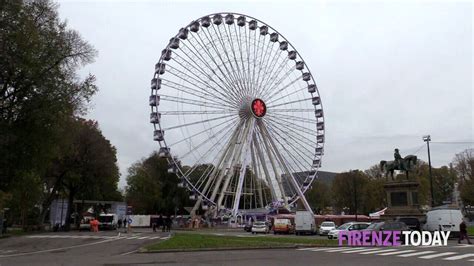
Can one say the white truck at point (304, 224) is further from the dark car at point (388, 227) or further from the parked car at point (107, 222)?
the parked car at point (107, 222)

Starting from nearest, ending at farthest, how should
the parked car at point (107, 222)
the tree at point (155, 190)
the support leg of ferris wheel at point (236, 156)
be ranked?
the support leg of ferris wheel at point (236, 156) → the parked car at point (107, 222) → the tree at point (155, 190)

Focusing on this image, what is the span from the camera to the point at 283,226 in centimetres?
5238

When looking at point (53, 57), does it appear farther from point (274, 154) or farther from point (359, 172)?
point (359, 172)


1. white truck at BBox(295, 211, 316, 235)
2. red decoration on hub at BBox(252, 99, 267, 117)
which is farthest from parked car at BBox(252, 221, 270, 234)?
red decoration on hub at BBox(252, 99, 267, 117)

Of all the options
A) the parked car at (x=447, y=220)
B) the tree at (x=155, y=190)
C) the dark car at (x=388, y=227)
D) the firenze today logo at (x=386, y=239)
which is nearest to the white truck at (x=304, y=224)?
the parked car at (x=447, y=220)

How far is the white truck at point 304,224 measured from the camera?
157ft

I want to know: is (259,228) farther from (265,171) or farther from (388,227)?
(388,227)

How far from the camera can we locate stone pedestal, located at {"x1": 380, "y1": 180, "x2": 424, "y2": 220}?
41.3 meters

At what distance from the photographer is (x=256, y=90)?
53.4m

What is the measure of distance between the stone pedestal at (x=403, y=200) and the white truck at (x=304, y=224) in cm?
800

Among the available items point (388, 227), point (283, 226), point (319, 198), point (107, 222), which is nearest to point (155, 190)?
point (107, 222)

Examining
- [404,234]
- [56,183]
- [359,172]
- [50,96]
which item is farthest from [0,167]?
[359,172]

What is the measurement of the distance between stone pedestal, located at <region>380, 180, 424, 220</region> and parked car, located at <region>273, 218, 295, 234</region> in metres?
12.3

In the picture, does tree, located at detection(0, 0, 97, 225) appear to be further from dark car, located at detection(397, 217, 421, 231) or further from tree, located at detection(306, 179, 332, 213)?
tree, located at detection(306, 179, 332, 213)
